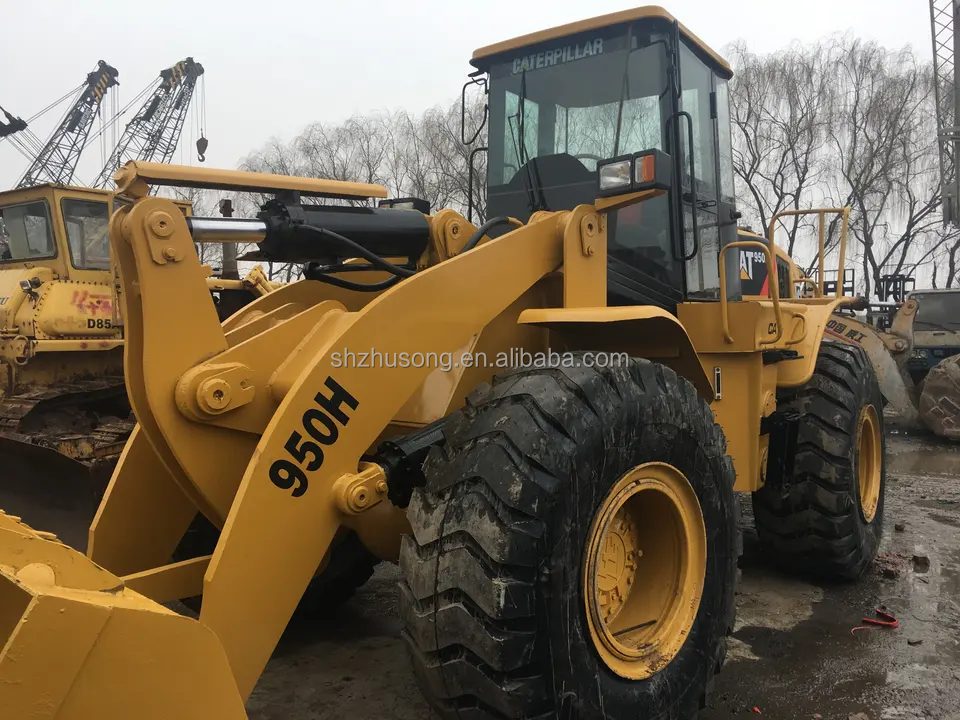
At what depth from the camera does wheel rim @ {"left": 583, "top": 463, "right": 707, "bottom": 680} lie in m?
2.64

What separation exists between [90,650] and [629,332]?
7.44ft

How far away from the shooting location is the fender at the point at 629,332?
2775 millimetres

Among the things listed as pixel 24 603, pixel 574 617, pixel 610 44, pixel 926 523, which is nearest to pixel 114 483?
pixel 24 603

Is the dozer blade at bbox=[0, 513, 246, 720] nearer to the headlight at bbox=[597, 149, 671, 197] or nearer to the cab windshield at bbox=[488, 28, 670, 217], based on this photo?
the headlight at bbox=[597, 149, 671, 197]

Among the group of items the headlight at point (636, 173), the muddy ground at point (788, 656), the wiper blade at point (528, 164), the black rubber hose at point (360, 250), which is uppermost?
the wiper blade at point (528, 164)

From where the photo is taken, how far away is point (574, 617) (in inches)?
90.2

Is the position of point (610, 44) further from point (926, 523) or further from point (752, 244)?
point (926, 523)

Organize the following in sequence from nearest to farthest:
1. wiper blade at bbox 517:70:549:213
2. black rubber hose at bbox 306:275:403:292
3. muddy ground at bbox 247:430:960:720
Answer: black rubber hose at bbox 306:275:403:292 → muddy ground at bbox 247:430:960:720 → wiper blade at bbox 517:70:549:213

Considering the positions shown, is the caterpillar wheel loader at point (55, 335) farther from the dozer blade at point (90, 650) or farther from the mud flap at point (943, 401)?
the mud flap at point (943, 401)

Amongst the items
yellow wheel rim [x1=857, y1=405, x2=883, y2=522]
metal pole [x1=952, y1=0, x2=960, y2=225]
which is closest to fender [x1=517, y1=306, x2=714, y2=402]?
yellow wheel rim [x1=857, y1=405, x2=883, y2=522]

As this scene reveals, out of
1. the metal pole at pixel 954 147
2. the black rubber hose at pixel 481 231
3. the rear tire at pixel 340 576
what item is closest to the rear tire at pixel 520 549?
the black rubber hose at pixel 481 231

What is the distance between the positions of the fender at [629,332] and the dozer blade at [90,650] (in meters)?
1.57

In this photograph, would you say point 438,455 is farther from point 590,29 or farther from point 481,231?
point 590,29

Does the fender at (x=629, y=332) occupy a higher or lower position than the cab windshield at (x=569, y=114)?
lower
